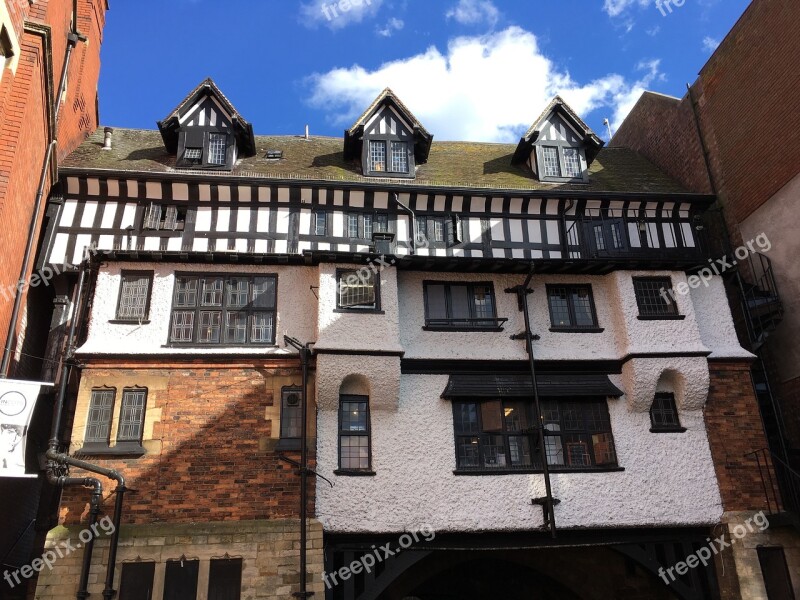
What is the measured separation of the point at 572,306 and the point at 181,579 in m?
10.1

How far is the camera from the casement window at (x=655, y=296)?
51.0ft

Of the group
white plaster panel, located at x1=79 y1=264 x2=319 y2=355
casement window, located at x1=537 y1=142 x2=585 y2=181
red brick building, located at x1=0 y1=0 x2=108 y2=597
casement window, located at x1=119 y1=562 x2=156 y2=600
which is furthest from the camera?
casement window, located at x1=537 y1=142 x2=585 y2=181

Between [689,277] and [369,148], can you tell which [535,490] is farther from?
[369,148]

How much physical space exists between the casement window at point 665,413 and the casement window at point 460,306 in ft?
12.5

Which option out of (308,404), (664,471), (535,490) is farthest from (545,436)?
(308,404)

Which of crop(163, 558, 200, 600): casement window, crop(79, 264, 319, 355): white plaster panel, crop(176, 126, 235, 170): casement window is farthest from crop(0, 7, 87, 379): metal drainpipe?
crop(163, 558, 200, 600): casement window

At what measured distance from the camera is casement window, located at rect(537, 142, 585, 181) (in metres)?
18.6

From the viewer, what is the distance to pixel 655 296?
15727 millimetres

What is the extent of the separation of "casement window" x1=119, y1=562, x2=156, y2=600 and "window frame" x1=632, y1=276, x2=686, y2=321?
37.2ft

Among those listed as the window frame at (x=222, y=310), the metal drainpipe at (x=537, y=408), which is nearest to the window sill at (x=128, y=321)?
the window frame at (x=222, y=310)

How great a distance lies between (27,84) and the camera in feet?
44.1

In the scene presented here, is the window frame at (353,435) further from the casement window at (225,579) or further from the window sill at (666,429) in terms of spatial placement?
the window sill at (666,429)
